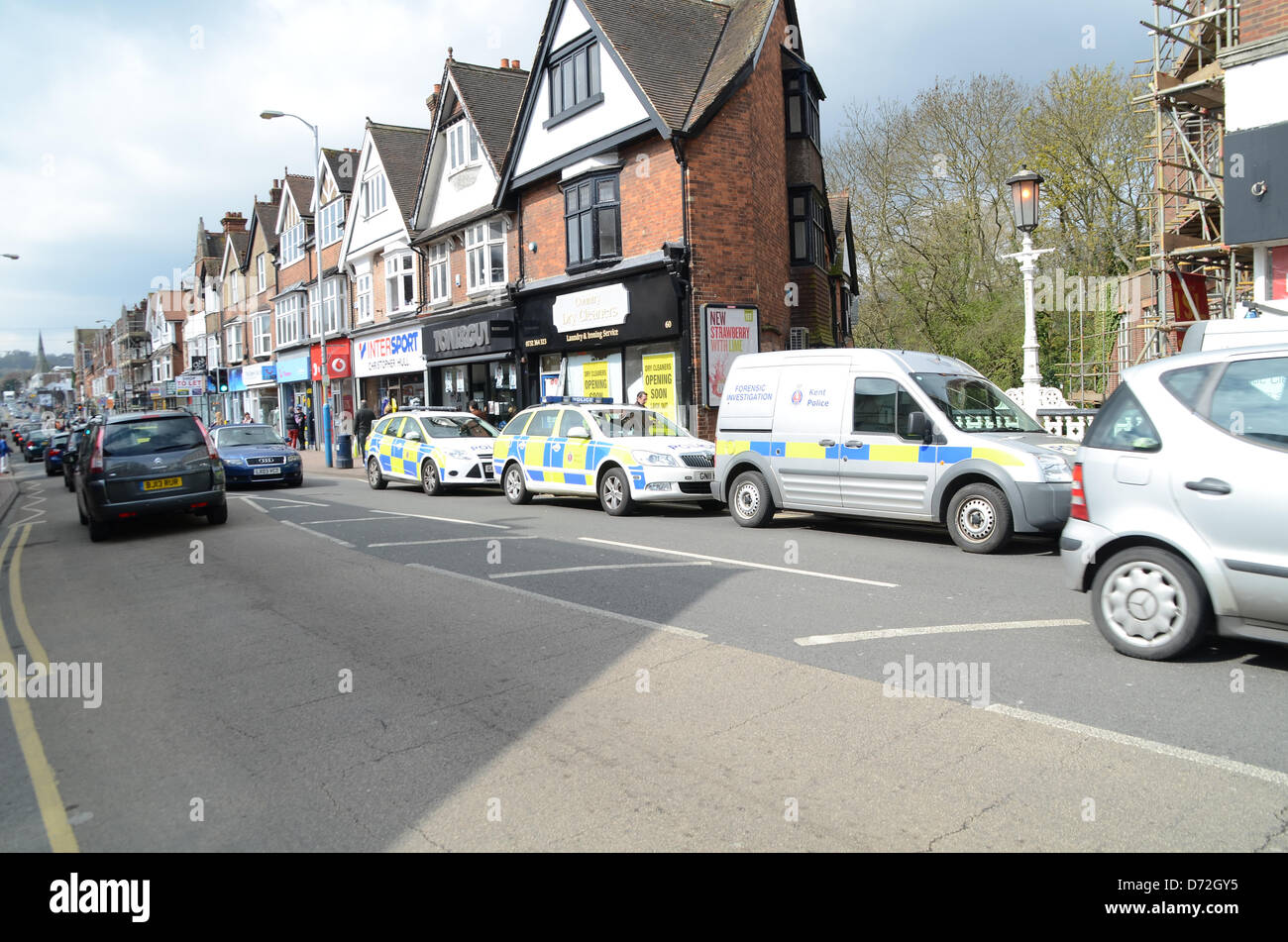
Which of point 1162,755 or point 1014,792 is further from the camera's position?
point 1162,755

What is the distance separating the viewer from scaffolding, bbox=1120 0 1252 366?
1875cm

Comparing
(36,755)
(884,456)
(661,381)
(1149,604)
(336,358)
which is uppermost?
(336,358)

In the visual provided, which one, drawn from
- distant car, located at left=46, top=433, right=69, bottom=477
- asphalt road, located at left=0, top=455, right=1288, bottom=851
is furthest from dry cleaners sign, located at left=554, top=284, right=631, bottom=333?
distant car, located at left=46, top=433, right=69, bottom=477

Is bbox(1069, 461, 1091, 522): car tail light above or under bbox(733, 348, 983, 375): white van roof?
under

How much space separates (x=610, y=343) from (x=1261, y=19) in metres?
13.5

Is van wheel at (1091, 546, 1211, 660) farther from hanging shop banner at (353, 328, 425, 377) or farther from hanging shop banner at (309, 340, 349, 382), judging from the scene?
hanging shop banner at (309, 340, 349, 382)

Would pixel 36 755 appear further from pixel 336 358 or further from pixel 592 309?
pixel 336 358

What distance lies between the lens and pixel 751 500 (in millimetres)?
12422

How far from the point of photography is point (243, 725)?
16.5 feet

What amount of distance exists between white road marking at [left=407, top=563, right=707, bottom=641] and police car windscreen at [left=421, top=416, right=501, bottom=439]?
30.0ft

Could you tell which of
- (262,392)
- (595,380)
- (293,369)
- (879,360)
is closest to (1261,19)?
(879,360)
